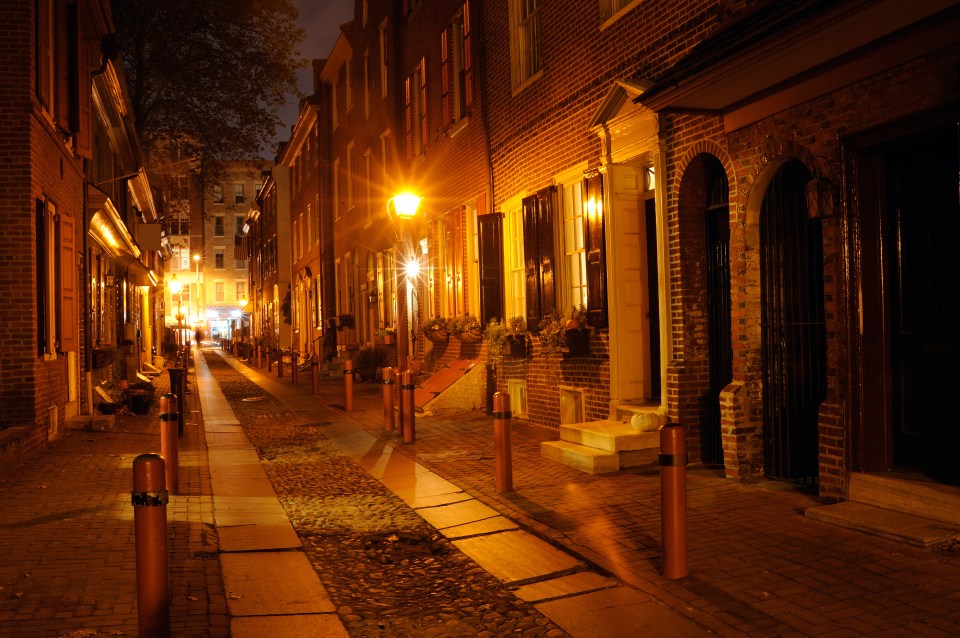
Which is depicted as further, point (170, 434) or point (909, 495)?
point (170, 434)

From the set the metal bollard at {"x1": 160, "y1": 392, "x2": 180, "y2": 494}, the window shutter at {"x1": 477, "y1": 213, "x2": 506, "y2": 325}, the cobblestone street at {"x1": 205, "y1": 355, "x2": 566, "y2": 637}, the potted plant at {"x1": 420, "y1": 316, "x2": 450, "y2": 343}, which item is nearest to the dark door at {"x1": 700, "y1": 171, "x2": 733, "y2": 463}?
the cobblestone street at {"x1": 205, "y1": 355, "x2": 566, "y2": 637}

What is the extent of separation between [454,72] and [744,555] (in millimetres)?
11993

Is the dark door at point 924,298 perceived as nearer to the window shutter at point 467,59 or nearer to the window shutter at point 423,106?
the window shutter at point 467,59

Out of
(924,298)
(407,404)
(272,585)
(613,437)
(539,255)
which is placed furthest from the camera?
(539,255)

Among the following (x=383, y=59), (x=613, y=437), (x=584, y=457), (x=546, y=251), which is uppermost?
(x=383, y=59)

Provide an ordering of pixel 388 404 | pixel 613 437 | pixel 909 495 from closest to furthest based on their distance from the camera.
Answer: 1. pixel 909 495
2. pixel 613 437
3. pixel 388 404

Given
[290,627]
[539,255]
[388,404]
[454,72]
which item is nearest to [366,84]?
[454,72]

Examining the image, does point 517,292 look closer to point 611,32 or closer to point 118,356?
point 611,32

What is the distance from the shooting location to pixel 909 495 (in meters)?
5.75

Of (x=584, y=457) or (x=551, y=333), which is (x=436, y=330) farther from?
(x=584, y=457)

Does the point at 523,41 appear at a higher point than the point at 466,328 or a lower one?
higher

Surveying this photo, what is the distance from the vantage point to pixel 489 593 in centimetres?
492

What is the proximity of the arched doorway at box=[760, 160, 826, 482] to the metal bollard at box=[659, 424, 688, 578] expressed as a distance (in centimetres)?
281

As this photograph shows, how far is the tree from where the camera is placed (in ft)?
80.5
